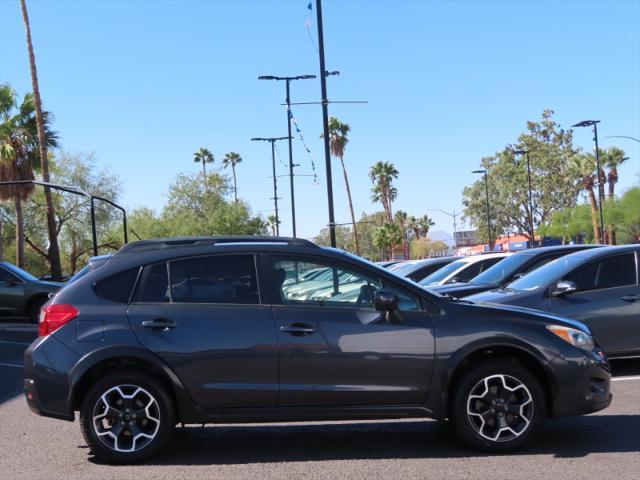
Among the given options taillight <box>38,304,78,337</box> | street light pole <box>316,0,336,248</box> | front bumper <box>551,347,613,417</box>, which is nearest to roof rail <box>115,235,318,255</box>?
taillight <box>38,304,78,337</box>

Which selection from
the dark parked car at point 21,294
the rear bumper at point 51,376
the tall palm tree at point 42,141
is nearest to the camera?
the rear bumper at point 51,376

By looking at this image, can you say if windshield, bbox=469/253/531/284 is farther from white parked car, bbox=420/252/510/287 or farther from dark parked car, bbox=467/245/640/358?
white parked car, bbox=420/252/510/287

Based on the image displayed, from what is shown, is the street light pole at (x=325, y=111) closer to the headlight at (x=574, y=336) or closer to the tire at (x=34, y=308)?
the tire at (x=34, y=308)

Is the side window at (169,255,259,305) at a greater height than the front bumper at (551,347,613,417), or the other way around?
the side window at (169,255,259,305)

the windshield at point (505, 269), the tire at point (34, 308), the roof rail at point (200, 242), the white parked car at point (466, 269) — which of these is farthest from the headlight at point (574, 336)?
the tire at point (34, 308)

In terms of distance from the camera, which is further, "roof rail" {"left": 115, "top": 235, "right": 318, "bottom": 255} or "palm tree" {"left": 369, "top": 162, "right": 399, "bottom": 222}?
"palm tree" {"left": 369, "top": 162, "right": 399, "bottom": 222}

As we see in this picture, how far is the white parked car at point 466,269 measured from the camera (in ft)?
46.9

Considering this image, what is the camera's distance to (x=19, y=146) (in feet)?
104

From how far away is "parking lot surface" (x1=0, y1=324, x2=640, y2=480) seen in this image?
5434mm

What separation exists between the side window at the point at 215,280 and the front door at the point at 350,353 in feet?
0.82

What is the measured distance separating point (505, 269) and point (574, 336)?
560 cm

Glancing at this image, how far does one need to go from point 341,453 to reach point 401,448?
485 millimetres

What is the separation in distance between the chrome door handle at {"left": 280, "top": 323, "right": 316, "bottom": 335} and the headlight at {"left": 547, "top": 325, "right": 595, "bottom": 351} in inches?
71.7

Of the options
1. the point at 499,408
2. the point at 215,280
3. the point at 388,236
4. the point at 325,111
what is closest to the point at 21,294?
the point at 325,111
